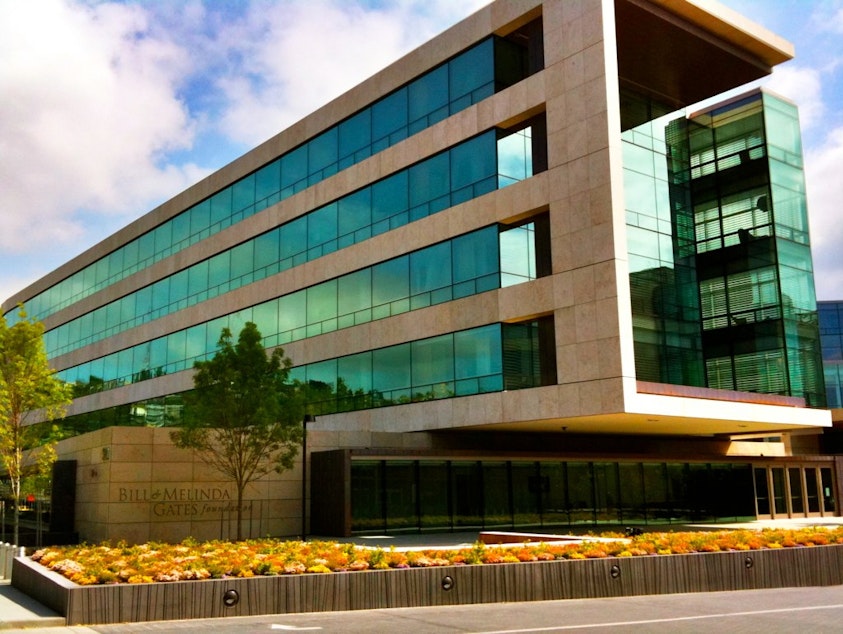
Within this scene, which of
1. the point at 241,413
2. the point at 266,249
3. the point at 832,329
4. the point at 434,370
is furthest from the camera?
the point at 832,329

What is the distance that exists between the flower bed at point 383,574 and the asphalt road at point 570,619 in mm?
354

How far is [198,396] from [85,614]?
17630 millimetres

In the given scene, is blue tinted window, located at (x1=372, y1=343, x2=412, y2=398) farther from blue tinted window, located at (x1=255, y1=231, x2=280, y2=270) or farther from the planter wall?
the planter wall

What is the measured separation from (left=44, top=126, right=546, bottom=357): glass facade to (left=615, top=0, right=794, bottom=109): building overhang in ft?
19.9

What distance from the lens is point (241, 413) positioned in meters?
31.8

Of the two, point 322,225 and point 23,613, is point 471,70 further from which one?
point 23,613

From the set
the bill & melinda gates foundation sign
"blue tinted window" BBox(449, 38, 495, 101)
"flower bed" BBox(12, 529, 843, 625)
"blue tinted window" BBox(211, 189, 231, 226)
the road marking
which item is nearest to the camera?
the road marking

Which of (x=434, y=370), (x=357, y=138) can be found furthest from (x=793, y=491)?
(x=357, y=138)

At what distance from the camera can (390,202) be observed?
133 feet

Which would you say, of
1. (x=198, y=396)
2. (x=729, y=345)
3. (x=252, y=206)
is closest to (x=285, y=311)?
Answer: (x=252, y=206)

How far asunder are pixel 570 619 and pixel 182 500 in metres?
20.6

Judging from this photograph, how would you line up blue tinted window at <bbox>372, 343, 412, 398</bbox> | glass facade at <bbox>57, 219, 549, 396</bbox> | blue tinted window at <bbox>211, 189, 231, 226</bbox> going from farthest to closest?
blue tinted window at <bbox>211, 189, 231, 226</bbox> < blue tinted window at <bbox>372, 343, 412, 398</bbox> < glass facade at <bbox>57, 219, 549, 396</bbox>

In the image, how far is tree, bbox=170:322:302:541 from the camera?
3155 cm

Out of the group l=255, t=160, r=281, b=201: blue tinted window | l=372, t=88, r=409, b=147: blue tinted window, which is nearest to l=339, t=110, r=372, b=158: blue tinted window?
l=372, t=88, r=409, b=147: blue tinted window
